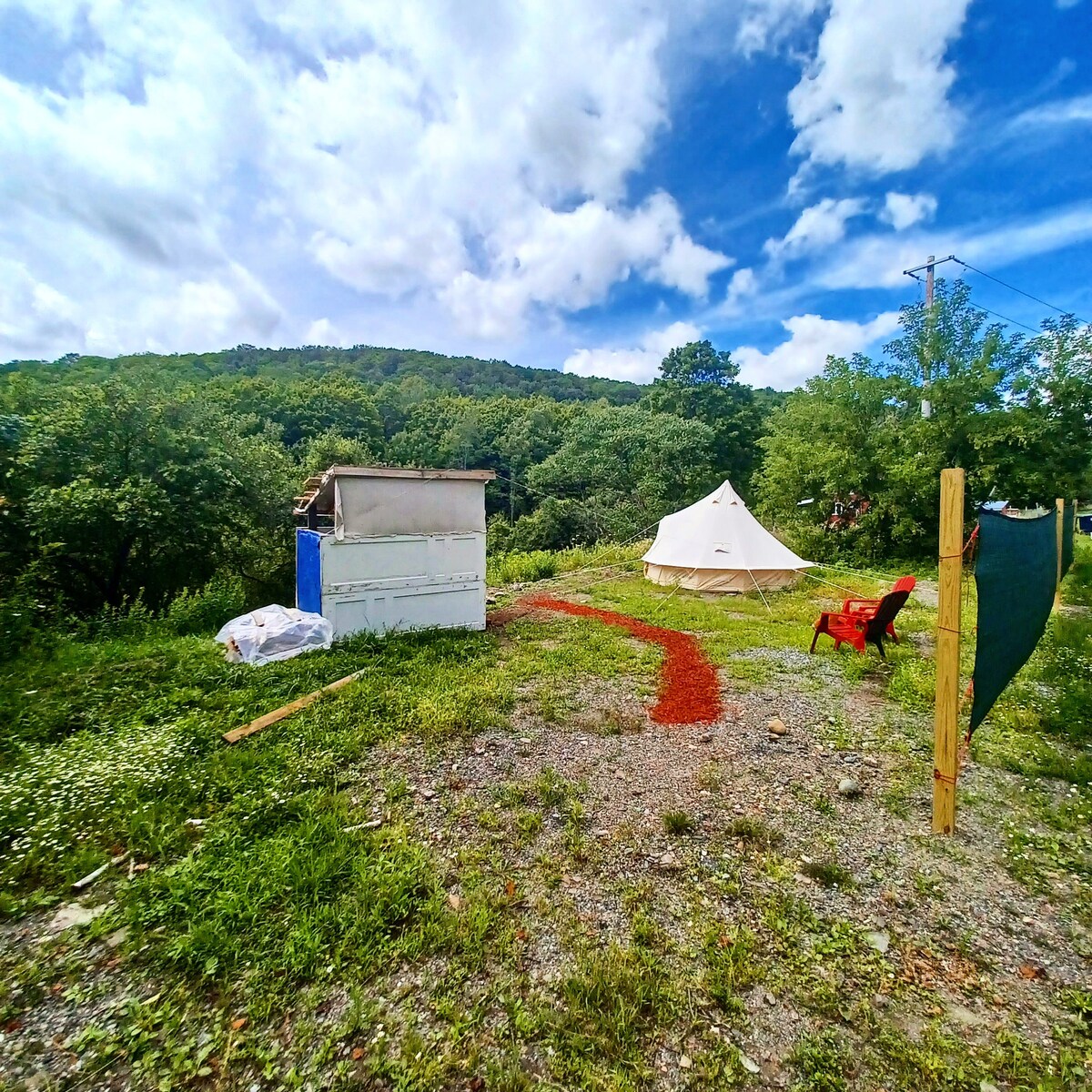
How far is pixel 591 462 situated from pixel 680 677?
18822 mm

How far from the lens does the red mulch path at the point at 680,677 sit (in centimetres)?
469

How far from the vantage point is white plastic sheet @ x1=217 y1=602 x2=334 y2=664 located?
558cm

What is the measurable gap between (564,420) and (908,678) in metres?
38.7

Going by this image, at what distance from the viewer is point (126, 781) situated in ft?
10.7

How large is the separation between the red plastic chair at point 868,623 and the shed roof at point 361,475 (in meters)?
4.94

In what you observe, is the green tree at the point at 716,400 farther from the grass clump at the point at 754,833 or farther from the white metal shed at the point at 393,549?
the grass clump at the point at 754,833

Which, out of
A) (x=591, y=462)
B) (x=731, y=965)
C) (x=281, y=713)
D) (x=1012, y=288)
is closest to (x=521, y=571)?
(x=281, y=713)

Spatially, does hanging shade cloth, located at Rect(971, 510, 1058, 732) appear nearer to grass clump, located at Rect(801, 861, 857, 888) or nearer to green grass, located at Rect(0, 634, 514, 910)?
grass clump, located at Rect(801, 861, 857, 888)

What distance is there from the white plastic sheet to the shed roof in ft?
5.62

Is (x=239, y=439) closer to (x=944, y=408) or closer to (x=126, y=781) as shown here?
(x=126, y=781)

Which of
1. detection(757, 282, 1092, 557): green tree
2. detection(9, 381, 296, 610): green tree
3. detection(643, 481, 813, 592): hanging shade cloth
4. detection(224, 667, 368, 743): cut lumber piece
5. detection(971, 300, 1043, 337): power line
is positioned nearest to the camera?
detection(224, 667, 368, 743): cut lumber piece

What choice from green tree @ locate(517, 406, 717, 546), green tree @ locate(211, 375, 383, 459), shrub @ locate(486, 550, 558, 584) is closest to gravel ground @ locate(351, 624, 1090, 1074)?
shrub @ locate(486, 550, 558, 584)

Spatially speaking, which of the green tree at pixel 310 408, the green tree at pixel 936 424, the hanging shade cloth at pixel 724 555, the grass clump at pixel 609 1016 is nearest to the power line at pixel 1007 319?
the green tree at pixel 936 424

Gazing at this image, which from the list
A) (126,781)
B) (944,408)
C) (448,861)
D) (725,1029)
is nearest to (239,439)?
(126,781)
